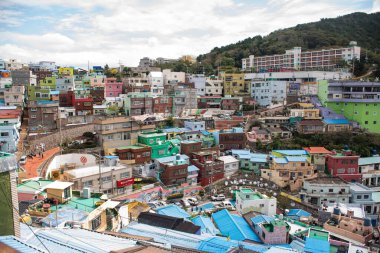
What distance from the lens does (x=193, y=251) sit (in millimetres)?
9180

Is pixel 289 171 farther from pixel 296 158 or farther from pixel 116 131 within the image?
pixel 116 131

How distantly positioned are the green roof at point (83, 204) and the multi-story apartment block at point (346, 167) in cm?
1996

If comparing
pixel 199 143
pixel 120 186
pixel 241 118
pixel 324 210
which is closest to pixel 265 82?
pixel 241 118

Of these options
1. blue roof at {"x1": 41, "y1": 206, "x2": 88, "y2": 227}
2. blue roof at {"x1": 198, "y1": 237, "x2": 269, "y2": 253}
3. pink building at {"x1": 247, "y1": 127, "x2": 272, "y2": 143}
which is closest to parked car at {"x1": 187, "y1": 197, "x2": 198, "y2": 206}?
blue roof at {"x1": 198, "y1": 237, "x2": 269, "y2": 253}

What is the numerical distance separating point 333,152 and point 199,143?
1090 cm

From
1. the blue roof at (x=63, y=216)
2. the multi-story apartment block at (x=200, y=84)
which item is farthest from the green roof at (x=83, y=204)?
the multi-story apartment block at (x=200, y=84)

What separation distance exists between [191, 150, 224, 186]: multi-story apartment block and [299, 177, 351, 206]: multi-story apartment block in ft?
19.4

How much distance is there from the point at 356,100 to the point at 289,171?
14.5 m

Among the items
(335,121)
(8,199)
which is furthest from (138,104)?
(8,199)

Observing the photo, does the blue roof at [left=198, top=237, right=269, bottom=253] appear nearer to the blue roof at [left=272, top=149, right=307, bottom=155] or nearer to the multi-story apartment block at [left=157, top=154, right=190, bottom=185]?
the multi-story apartment block at [left=157, top=154, right=190, bottom=185]

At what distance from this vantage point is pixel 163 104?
3572 centimetres

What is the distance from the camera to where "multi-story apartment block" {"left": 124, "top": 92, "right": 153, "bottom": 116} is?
33.5 metres

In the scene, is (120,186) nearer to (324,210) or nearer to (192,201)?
(192,201)

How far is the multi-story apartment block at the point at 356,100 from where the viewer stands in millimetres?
34531
